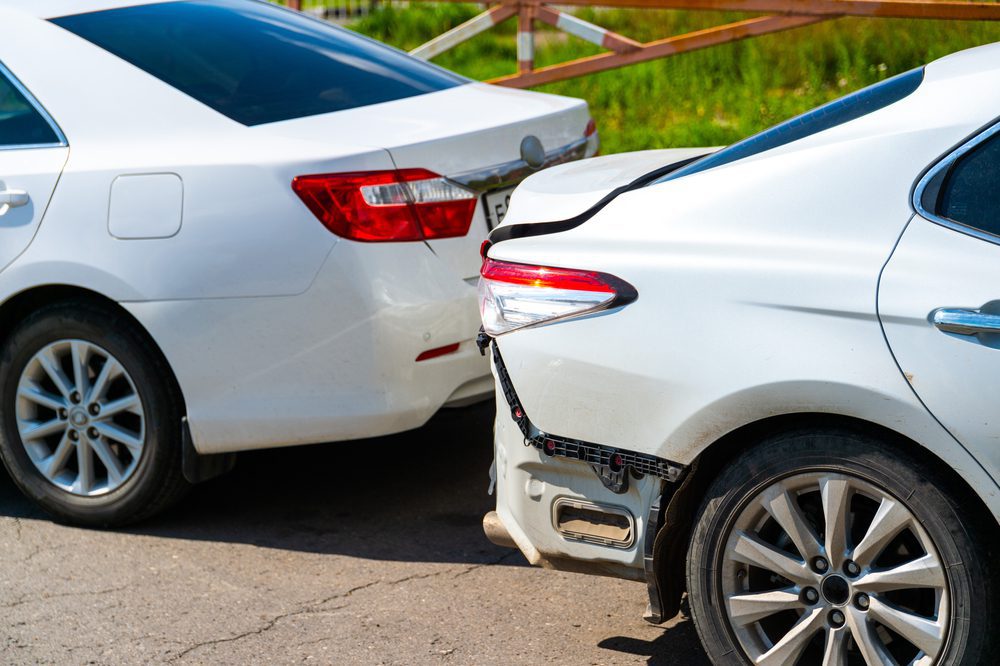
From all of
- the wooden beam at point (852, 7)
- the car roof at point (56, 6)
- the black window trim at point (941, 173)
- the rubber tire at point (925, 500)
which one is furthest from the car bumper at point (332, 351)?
the wooden beam at point (852, 7)

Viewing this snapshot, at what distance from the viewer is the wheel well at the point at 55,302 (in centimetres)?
425

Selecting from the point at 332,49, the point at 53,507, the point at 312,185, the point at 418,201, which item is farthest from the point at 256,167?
the point at 53,507

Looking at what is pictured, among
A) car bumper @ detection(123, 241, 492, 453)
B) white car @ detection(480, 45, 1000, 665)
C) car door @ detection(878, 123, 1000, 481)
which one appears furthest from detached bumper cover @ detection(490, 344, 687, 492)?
car bumper @ detection(123, 241, 492, 453)

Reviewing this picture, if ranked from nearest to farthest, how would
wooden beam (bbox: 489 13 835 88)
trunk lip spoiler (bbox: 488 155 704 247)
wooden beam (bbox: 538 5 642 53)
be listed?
1. trunk lip spoiler (bbox: 488 155 704 247)
2. wooden beam (bbox: 489 13 835 88)
3. wooden beam (bbox: 538 5 642 53)

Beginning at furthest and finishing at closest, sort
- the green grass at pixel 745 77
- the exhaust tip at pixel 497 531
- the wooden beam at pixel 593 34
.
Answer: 1. the green grass at pixel 745 77
2. the wooden beam at pixel 593 34
3. the exhaust tip at pixel 497 531

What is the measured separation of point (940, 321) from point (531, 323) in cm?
90

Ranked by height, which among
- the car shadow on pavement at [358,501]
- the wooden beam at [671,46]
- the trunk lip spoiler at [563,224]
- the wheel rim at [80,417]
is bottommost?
the car shadow on pavement at [358,501]

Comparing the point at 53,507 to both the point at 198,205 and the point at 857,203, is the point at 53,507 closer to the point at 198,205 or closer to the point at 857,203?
Answer: the point at 198,205

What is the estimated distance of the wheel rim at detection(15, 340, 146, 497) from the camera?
431 cm

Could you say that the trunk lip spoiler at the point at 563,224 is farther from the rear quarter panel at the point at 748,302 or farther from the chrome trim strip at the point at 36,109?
the chrome trim strip at the point at 36,109

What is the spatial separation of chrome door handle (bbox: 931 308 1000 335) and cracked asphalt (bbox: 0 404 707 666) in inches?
48.4

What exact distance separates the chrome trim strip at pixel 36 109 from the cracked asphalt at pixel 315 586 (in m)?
1.24

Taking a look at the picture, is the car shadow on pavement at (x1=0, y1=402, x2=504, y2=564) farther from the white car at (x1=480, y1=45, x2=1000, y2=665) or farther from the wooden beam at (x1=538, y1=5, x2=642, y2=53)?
the wooden beam at (x1=538, y1=5, x2=642, y2=53)

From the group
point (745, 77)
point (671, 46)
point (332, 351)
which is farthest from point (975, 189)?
point (745, 77)
